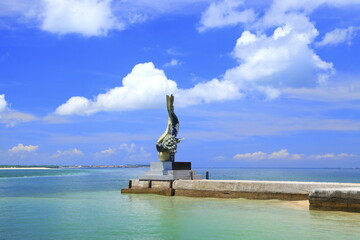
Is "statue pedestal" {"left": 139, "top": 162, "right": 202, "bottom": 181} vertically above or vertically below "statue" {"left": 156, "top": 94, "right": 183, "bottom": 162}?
below

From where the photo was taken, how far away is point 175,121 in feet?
84.4

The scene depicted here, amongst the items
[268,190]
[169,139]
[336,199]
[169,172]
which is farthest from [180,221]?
[169,139]

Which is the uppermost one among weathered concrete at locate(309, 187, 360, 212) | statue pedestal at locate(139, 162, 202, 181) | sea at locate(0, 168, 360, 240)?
statue pedestal at locate(139, 162, 202, 181)

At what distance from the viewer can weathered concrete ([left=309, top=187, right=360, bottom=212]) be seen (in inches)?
582

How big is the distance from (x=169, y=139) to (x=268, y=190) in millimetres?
7177

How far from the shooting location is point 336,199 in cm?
1518

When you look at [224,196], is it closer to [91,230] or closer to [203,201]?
[203,201]

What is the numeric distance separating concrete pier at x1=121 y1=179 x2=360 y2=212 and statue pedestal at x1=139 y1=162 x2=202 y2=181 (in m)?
0.29

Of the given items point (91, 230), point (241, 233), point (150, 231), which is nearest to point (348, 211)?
point (241, 233)

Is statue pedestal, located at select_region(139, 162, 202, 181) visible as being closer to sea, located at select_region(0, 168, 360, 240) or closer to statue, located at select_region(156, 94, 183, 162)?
statue, located at select_region(156, 94, 183, 162)

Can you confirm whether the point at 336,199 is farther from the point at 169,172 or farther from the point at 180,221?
the point at 169,172

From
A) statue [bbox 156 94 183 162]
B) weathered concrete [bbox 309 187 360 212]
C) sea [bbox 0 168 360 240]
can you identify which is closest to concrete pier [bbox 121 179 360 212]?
weathered concrete [bbox 309 187 360 212]

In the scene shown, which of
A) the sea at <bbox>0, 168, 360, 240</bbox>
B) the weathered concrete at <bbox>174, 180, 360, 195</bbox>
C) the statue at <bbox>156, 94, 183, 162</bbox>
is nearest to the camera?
the sea at <bbox>0, 168, 360, 240</bbox>

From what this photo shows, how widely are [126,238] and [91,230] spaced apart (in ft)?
5.64
